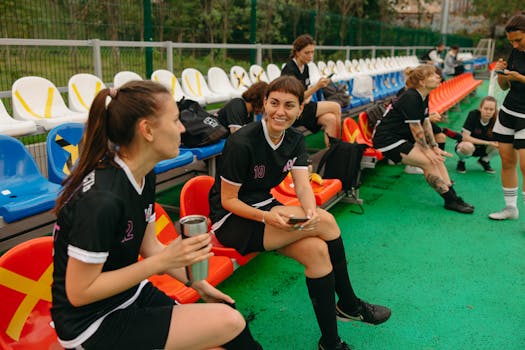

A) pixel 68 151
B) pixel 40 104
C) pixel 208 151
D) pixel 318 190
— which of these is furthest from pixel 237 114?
pixel 40 104

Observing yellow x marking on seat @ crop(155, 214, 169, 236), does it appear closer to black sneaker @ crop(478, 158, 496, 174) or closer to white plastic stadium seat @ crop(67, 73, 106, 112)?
white plastic stadium seat @ crop(67, 73, 106, 112)

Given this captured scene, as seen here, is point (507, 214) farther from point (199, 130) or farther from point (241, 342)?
point (241, 342)

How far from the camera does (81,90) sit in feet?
15.4

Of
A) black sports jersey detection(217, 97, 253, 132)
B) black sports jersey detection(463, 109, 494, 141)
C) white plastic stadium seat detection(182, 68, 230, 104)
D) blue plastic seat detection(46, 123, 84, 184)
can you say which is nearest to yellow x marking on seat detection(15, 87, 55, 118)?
blue plastic seat detection(46, 123, 84, 184)

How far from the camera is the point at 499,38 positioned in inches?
1511

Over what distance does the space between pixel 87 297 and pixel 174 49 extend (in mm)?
5770

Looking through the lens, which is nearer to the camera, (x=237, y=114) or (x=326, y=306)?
(x=326, y=306)

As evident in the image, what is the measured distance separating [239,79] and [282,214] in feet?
17.2

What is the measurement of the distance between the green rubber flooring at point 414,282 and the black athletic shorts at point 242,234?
1.56ft

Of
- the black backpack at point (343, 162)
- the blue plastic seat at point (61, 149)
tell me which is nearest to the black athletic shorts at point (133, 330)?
the blue plastic seat at point (61, 149)

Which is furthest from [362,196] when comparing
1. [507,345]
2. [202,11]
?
[202,11]

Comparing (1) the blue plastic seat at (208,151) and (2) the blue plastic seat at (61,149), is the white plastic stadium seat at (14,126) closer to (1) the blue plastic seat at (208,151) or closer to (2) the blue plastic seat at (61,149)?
(2) the blue plastic seat at (61,149)

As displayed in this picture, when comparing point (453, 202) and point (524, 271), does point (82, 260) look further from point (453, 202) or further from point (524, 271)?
point (453, 202)

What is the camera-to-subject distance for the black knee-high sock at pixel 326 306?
7.32ft
